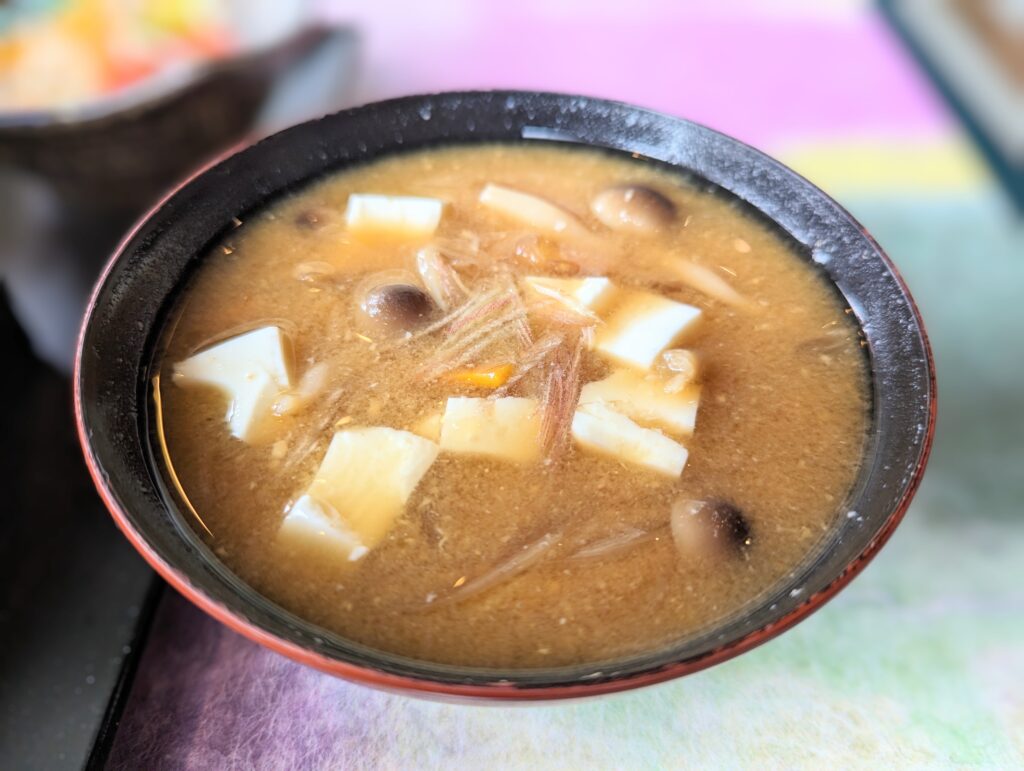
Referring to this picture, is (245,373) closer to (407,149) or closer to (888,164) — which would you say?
(407,149)

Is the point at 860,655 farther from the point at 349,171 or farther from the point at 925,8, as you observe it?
the point at 925,8

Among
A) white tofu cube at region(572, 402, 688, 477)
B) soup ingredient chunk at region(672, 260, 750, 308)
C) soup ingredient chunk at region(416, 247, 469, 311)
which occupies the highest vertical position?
soup ingredient chunk at region(672, 260, 750, 308)

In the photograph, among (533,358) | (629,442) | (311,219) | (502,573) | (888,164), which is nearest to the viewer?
(502,573)

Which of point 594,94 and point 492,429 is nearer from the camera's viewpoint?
point 492,429

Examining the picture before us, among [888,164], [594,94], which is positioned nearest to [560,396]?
[594,94]

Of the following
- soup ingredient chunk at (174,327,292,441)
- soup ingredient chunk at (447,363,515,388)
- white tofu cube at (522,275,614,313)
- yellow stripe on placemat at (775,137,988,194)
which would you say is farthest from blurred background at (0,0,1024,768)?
white tofu cube at (522,275,614,313)

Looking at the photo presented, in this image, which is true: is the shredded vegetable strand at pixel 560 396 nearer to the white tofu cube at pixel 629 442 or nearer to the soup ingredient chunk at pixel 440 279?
the white tofu cube at pixel 629 442

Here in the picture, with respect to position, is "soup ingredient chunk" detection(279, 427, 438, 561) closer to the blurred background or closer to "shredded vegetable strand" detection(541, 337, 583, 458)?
"shredded vegetable strand" detection(541, 337, 583, 458)
